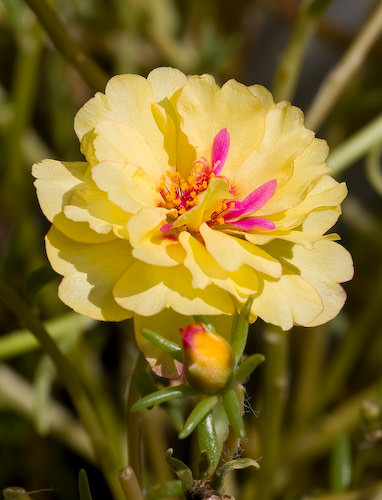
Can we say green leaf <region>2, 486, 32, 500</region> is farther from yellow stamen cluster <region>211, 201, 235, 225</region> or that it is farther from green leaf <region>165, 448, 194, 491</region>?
yellow stamen cluster <region>211, 201, 235, 225</region>

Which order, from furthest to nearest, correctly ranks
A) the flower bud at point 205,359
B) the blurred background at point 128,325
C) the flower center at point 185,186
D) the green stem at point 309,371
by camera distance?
1. the green stem at point 309,371
2. the blurred background at point 128,325
3. the flower center at point 185,186
4. the flower bud at point 205,359

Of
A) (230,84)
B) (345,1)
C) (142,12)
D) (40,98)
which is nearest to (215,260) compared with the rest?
(230,84)

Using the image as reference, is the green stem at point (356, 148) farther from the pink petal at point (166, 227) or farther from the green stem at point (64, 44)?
the pink petal at point (166, 227)

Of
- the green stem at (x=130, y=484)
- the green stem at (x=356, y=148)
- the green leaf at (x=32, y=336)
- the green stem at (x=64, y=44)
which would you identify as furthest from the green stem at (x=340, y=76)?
the green stem at (x=130, y=484)

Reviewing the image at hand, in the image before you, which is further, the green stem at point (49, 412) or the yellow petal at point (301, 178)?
the green stem at point (49, 412)

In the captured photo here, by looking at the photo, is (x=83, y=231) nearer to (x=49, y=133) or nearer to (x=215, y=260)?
(x=215, y=260)

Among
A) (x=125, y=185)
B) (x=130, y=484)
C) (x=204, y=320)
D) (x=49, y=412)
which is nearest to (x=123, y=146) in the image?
(x=125, y=185)

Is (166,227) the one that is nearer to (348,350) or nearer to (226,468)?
(226,468)
